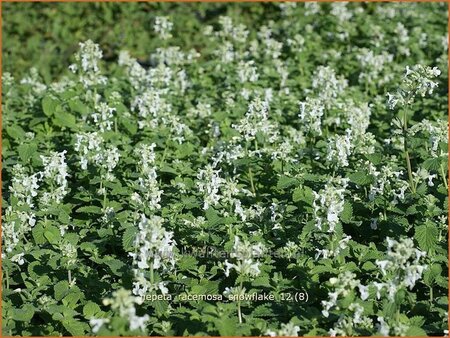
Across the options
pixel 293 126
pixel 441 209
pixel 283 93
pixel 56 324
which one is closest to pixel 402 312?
pixel 441 209

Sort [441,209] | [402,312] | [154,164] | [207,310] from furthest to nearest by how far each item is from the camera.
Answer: [154,164] → [441,209] → [402,312] → [207,310]

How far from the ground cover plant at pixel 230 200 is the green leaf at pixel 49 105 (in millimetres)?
12

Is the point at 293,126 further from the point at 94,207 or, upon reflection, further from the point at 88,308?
the point at 88,308

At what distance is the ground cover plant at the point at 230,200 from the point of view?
3.94 metres

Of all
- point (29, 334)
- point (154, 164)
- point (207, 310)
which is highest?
point (154, 164)

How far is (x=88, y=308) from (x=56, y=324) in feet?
0.71

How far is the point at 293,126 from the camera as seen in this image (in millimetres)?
6691

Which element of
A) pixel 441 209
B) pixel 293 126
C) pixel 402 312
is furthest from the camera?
pixel 293 126

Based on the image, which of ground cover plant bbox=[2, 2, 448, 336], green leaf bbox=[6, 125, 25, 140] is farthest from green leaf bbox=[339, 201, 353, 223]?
green leaf bbox=[6, 125, 25, 140]

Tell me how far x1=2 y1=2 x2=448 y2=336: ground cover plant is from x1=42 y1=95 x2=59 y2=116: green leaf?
1 centimetres

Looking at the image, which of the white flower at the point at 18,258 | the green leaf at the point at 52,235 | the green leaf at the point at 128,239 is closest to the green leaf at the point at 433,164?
the green leaf at the point at 128,239

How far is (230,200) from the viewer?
4.69m

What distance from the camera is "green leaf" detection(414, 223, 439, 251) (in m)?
4.27

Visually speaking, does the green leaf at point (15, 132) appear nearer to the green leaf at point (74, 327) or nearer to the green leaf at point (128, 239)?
the green leaf at point (128, 239)
